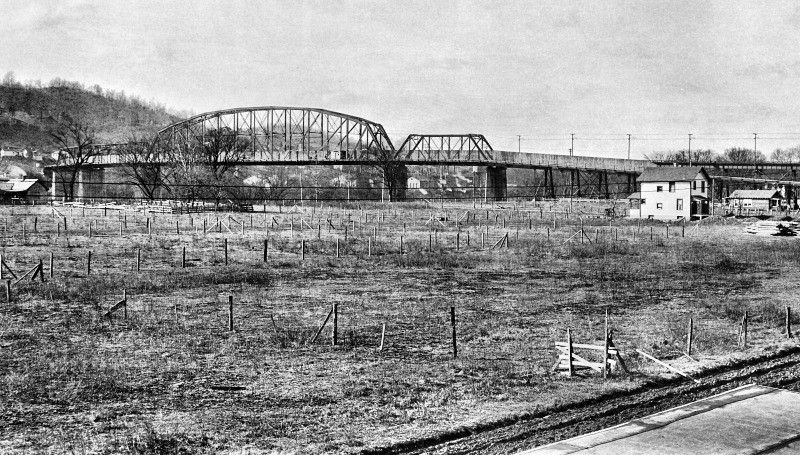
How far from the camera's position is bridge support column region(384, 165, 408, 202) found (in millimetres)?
132250

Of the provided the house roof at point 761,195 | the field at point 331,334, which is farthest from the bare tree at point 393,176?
the field at point 331,334

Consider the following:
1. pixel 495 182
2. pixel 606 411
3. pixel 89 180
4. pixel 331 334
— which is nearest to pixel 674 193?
pixel 495 182

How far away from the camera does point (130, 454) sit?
595 inches

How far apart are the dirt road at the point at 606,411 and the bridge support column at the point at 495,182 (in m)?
113

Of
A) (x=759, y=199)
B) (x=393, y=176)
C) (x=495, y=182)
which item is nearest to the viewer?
(x=759, y=199)

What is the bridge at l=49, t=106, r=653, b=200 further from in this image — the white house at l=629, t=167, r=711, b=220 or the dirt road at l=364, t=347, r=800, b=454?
Answer: the dirt road at l=364, t=347, r=800, b=454

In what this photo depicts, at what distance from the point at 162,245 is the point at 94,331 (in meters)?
28.1

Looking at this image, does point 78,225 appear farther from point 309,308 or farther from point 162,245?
point 309,308

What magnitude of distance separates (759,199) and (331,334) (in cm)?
9797

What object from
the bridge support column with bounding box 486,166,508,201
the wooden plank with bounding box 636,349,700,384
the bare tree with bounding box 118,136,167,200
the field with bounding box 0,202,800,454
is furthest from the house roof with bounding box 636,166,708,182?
the wooden plank with bounding box 636,349,700,384

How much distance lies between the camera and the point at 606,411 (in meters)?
18.5

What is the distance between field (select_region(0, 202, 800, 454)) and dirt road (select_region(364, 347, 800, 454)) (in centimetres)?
36

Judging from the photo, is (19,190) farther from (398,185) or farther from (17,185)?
(398,185)

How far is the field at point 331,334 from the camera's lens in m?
17.3
